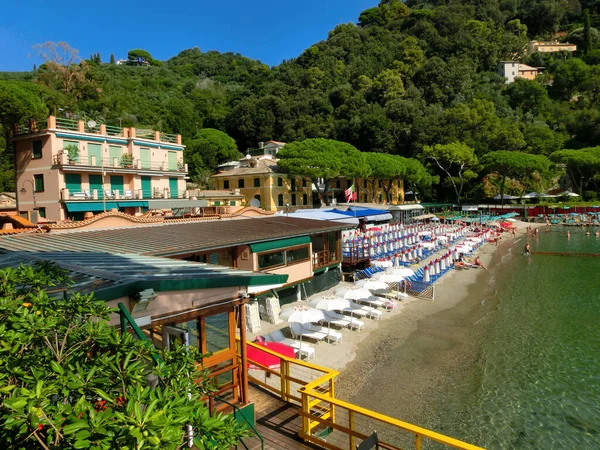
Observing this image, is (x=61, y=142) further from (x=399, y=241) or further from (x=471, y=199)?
(x=471, y=199)

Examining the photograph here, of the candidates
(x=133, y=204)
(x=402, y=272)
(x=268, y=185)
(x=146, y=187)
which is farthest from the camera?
(x=268, y=185)

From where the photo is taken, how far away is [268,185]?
51969 mm

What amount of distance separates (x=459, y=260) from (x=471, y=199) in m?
48.3

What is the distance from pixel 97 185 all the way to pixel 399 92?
7443 centimetres

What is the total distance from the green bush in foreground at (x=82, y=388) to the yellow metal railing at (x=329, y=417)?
11.2 ft

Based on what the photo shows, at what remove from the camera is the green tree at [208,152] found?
64.6m

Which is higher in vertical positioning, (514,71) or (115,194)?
(514,71)

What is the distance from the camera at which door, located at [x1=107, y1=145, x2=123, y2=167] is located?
114 ft

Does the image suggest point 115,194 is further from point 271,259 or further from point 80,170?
point 271,259

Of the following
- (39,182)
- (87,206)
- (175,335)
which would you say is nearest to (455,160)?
(87,206)

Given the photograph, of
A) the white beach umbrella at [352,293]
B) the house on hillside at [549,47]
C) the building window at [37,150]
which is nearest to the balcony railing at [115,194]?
the building window at [37,150]

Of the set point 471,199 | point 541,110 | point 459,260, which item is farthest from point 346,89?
point 459,260

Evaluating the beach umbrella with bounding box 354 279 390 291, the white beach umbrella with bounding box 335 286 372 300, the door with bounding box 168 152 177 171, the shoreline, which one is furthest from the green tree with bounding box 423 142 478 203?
the white beach umbrella with bounding box 335 286 372 300

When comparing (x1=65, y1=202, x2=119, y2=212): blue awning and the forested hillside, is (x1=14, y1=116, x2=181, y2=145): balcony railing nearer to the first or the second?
(x1=65, y1=202, x2=119, y2=212): blue awning
